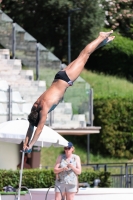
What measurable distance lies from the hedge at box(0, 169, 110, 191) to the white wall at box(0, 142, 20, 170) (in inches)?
55.3

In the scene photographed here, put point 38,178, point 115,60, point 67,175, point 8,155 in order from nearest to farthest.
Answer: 1. point 67,175
2. point 38,178
3. point 8,155
4. point 115,60

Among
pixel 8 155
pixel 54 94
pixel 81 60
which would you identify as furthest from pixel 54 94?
pixel 8 155

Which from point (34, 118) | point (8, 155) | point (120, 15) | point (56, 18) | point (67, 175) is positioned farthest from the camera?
point (120, 15)

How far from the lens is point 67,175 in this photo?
58.1 ft

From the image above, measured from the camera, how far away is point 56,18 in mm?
45656

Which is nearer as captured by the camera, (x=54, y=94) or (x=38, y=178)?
(x=54, y=94)

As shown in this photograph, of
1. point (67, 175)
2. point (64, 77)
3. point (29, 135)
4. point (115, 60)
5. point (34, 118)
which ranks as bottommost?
point (115, 60)

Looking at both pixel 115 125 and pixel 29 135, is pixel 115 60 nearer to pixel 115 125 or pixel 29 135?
pixel 115 125

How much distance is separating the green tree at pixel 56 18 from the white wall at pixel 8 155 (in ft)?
64.4

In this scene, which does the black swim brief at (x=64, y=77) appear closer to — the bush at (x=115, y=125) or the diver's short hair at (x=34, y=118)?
the diver's short hair at (x=34, y=118)

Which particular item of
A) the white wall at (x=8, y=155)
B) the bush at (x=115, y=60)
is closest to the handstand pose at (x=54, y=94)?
the white wall at (x=8, y=155)

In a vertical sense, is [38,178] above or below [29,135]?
below

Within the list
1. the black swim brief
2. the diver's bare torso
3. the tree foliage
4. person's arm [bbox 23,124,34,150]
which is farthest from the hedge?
the tree foliage

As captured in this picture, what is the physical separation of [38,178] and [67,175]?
5.64 m
